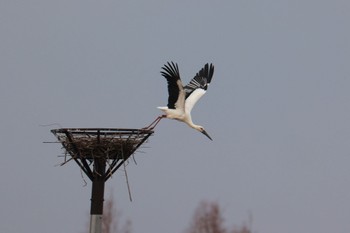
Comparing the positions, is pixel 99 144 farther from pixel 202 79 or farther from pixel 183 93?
pixel 202 79

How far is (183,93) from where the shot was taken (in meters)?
13.5

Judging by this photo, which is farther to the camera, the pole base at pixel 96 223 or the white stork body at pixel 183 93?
the white stork body at pixel 183 93

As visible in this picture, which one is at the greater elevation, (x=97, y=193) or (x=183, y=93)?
(x=183, y=93)

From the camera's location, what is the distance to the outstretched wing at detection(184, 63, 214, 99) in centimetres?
1614

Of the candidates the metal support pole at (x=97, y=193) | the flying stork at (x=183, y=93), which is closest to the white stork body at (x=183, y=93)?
the flying stork at (x=183, y=93)

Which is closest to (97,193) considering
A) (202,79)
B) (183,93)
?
(183,93)

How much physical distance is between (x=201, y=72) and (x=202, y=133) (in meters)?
1.76

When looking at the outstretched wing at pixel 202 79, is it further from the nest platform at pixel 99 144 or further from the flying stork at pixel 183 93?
the nest platform at pixel 99 144

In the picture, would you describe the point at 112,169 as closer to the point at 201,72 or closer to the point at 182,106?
the point at 182,106

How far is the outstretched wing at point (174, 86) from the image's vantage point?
510 inches

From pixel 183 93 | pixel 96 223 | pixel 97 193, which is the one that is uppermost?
pixel 183 93

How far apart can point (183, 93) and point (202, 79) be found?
299 cm

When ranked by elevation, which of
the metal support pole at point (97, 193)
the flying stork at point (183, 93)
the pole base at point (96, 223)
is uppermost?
the flying stork at point (183, 93)

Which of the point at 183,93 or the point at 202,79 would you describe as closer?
the point at 183,93
